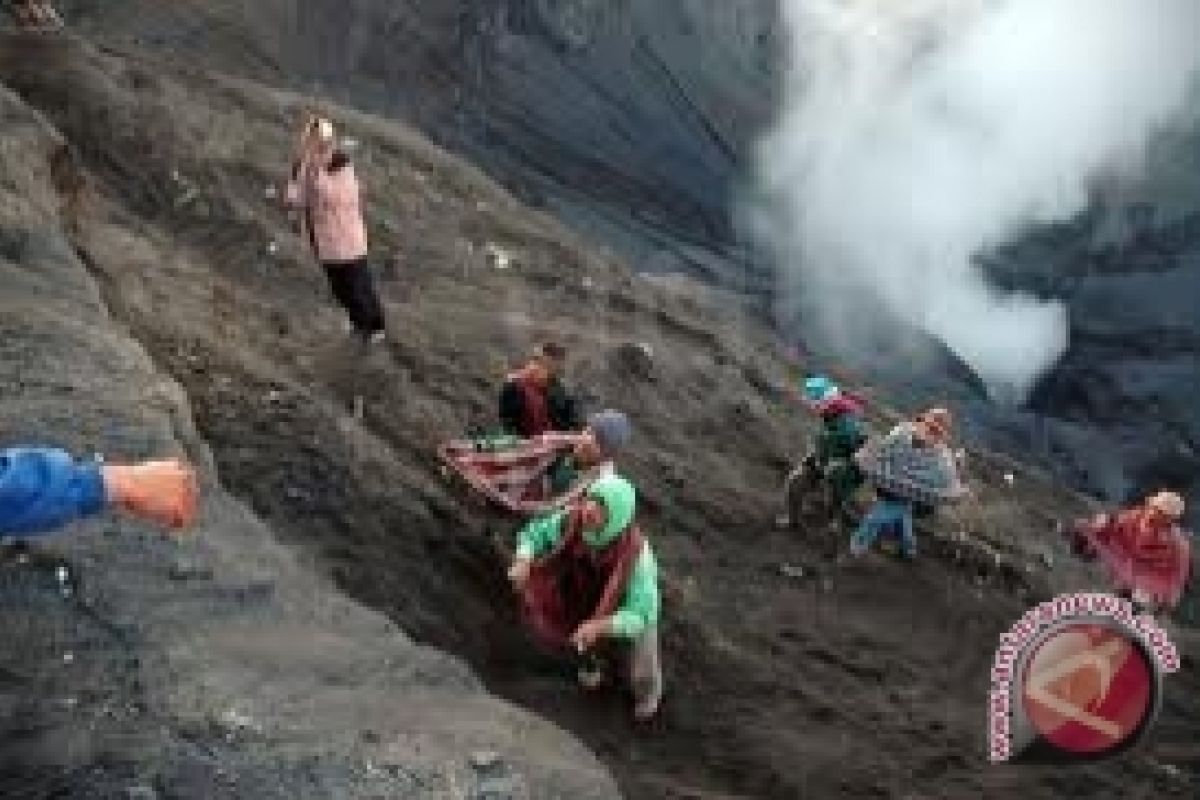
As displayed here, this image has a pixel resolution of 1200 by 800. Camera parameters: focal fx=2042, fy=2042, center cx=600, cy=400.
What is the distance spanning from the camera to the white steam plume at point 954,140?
77.8ft

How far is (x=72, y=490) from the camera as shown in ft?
15.2

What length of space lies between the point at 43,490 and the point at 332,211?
5125 mm

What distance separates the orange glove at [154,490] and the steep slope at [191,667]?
2.13 ft

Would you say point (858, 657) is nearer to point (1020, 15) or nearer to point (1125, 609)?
point (1125, 609)

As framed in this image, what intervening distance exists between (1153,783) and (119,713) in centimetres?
559

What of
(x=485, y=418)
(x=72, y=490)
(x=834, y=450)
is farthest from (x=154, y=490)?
(x=834, y=450)

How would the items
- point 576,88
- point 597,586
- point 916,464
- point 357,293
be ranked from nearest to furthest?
point 597,586
point 357,293
point 916,464
point 576,88

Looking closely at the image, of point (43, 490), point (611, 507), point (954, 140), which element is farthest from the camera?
point (954, 140)

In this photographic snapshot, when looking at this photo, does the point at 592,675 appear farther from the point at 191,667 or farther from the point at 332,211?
the point at 332,211

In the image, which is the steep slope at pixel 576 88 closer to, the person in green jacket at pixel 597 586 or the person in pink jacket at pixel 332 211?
the person in pink jacket at pixel 332 211

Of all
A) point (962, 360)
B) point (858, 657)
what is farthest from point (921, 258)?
point (858, 657)

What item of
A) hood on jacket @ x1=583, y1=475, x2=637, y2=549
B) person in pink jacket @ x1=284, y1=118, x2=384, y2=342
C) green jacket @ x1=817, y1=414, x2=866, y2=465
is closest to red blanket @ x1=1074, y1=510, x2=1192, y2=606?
green jacket @ x1=817, y1=414, x2=866, y2=465

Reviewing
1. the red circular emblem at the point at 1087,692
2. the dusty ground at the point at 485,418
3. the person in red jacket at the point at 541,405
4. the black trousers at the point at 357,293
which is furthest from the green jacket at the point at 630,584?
the black trousers at the point at 357,293

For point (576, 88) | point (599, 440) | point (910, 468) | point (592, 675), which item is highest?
point (576, 88)
